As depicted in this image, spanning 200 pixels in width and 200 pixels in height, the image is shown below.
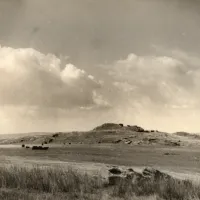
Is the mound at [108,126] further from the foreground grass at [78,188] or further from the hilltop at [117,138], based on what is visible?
the foreground grass at [78,188]

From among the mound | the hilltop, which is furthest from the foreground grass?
the mound

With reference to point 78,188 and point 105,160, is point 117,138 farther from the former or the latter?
point 78,188

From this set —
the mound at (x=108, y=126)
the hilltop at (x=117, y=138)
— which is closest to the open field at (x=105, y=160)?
the hilltop at (x=117, y=138)

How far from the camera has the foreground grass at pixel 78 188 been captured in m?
14.0

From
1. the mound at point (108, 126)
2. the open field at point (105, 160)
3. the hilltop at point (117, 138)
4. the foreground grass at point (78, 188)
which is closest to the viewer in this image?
the foreground grass at point (78, 188)

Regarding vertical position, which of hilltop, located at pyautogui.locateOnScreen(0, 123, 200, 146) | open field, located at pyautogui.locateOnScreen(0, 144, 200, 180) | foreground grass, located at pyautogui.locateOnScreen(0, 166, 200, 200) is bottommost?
foreground grass, located at pyautogui.locateOnScreen(0, 166, 200, 200)

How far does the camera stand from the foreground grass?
1398 centimetres

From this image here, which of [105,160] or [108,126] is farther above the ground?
[108,126]

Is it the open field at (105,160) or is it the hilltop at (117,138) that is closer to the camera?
the open field at (105,160)

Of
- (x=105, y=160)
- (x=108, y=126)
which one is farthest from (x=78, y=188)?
(x=108, y=126)

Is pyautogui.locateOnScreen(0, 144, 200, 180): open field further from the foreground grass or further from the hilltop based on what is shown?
the hilltop

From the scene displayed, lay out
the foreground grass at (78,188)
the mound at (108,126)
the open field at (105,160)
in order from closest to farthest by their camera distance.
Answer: the foreground grass at (78,188)
the open field at (105,160)
the mound at (108,126)

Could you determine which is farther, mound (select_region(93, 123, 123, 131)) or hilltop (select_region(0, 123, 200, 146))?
mound (select_region(93, 123, 123, 131))

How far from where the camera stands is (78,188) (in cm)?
1542
